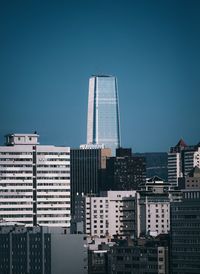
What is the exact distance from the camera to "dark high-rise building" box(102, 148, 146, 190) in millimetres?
105562

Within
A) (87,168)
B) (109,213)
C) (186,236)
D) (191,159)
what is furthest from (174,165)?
(186,236)

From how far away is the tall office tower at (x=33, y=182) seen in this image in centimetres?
8031

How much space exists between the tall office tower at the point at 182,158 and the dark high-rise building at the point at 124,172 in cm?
508

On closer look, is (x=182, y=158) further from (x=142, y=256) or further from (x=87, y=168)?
(x=142, y=256)

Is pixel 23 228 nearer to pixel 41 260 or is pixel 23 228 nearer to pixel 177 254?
pixel 41 260

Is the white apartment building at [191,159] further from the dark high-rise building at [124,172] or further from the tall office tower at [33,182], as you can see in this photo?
the tall office tower at [33,182]

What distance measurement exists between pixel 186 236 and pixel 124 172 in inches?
1448

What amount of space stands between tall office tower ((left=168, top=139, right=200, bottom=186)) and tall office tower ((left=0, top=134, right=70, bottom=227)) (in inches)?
1299

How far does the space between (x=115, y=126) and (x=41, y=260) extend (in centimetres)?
7775

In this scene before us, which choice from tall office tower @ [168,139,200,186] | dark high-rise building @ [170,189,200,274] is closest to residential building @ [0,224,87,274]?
dark high-rise building @ [170,189,200,274]

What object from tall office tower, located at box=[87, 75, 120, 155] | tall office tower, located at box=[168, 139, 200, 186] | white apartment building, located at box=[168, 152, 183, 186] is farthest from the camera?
tall office tower, located at box=[87, 75, 120, 155]

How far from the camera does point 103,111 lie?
493 feet

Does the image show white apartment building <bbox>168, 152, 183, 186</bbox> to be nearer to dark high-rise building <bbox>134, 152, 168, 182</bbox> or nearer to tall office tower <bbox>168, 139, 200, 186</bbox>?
tall office tower <bbox>168, 139, 200, 186</bbox>

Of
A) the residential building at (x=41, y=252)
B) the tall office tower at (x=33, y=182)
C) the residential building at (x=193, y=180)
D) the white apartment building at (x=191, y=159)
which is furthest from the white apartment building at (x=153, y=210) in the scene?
the white apartment building at (x=191, y=159)
